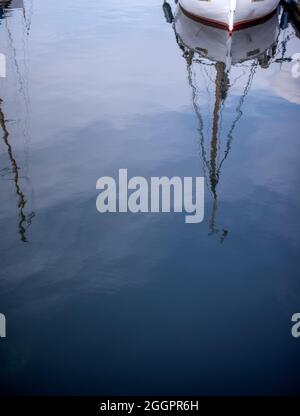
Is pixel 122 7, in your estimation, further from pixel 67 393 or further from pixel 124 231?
pixel 67 393

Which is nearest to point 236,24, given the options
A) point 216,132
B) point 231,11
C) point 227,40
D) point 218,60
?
point 231,11

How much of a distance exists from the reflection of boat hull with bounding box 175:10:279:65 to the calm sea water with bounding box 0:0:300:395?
106 inches

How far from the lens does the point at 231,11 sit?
1009 inches

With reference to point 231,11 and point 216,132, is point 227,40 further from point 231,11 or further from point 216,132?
point 216,132

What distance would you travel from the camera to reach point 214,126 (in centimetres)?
1564

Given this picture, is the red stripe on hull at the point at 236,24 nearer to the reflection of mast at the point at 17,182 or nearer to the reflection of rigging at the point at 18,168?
the reflection of rigging at the point at 18,168

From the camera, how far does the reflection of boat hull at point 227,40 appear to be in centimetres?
2466

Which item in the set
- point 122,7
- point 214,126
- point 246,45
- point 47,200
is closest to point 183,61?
point 246,45

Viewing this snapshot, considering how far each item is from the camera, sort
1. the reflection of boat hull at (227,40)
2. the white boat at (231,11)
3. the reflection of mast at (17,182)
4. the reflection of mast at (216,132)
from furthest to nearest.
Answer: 1. the white boat at (231,11)
2. the reflection of boat hull at (227,40)
3. the reflection of mast at (216,132)
4. the reflection of mast at (17,182)

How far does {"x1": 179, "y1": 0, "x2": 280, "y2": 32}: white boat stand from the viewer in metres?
25.8

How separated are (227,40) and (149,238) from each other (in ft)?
68.2

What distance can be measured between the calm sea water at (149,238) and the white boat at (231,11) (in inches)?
232

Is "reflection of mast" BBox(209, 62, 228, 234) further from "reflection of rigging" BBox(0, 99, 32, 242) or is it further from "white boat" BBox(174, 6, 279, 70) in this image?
"reflection of rigging" BBox(0, 99, 32, 242)

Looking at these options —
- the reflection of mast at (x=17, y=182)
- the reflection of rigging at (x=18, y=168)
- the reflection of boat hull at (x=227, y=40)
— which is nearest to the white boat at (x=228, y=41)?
the reflection of boat hull at (x=227, y=40)
